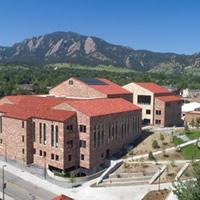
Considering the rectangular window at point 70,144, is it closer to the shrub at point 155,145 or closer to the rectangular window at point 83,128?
Result: the rectangular window at point 83,128

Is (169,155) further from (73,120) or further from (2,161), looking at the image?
(2,161)

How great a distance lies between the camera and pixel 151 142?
218 feet

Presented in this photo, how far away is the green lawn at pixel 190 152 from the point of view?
57.3m

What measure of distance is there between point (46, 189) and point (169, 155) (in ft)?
90.3

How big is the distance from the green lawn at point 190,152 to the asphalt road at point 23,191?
29.9m

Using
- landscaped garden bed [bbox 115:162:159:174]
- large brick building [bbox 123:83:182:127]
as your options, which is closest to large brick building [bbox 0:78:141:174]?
A: landscaped garden bed [bbox 115:162:159:174]

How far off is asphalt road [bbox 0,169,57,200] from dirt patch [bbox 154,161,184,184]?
20277 millimetres

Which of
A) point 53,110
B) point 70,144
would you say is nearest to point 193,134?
point 70,144

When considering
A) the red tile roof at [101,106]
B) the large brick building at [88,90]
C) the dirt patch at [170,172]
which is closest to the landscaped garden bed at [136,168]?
the dirt patch at [170,172]

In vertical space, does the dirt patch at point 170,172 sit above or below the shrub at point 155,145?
below

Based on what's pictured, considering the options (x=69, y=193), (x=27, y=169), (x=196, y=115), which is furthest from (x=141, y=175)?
(x=196, y=115)

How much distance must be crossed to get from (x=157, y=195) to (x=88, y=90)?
37.3m

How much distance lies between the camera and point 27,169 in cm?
5681

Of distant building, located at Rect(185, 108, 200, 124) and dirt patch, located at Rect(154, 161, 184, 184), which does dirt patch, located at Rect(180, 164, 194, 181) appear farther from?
distant building, located at Rect(185, 108, 200, 124)
